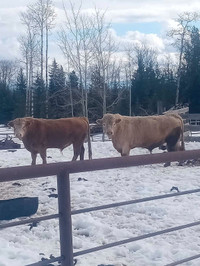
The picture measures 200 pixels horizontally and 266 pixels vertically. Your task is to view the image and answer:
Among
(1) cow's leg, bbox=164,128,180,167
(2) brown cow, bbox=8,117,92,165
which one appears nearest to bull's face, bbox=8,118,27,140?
(2) brown cow, bbox=8,117,92,165

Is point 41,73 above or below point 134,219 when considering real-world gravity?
above

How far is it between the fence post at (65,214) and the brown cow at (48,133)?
31.7ft

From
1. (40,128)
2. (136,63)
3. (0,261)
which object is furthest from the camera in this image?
(136,63)

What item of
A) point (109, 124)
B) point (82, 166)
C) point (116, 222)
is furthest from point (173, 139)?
point (82, 166)

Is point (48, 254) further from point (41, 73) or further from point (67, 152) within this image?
point (41, 73)

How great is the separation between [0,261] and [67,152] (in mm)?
10451

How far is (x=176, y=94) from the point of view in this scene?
4428 cm

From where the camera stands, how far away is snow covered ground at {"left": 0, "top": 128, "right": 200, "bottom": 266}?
5586 mm

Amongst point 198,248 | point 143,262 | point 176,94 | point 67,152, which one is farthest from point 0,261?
point 176,94

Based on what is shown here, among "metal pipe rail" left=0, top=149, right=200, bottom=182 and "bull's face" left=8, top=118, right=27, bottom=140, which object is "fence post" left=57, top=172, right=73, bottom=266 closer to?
"metal pipe rail" left=0, top=149, right=200, bottom=182

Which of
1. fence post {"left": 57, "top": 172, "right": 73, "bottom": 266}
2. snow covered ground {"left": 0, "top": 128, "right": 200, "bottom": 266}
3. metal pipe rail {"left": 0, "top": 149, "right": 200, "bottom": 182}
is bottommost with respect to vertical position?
snow covered ground {"left": 0, "top": 128, "right": 200, "bottom": 266}

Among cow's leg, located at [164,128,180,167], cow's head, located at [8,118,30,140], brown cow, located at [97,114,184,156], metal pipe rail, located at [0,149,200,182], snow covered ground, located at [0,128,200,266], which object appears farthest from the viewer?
cow's leg, located at [164,128,180,167]

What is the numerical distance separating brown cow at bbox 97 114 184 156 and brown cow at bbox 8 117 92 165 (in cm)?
72

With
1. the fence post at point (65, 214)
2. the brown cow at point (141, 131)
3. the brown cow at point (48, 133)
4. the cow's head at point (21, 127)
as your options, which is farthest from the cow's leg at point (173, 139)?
the fence post at point (65, 214)
